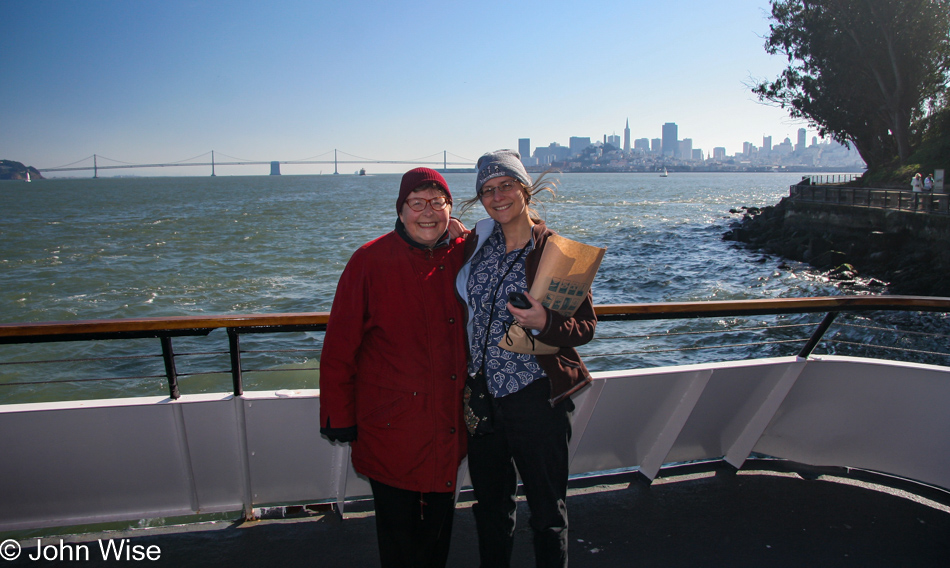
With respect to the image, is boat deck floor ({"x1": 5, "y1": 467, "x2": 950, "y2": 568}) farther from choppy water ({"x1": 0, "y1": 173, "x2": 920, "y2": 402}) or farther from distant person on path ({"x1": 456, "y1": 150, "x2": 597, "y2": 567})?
choppy water ({"x1": 0, "y1": 173, "x2": 920, "y2": 402})

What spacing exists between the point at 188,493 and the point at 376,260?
153 centimetres

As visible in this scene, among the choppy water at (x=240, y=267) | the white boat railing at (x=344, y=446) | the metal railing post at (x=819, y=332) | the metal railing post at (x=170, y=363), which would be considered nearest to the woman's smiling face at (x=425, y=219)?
the white boat railing at (x=344, y=446)

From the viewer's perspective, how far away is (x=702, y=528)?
101 inches

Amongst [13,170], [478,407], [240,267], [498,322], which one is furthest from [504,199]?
[13,170]

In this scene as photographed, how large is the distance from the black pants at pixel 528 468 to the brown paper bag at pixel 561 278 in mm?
202

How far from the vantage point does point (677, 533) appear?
2541mm

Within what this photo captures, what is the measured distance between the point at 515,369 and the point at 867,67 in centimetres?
3374

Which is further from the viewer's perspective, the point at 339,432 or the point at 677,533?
the point at 677,533

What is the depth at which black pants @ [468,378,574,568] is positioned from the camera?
6.19 ft

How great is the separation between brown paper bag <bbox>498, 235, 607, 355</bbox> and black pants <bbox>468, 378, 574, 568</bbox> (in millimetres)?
202

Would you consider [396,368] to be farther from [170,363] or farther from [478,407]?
[170,363]

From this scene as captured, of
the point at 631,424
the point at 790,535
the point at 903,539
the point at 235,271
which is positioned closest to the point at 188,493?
the point at 631,424

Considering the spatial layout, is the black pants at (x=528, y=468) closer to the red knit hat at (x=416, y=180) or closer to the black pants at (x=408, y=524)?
the black pants at (x=408, y=524)

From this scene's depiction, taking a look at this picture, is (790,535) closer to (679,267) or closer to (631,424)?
(631,424)
